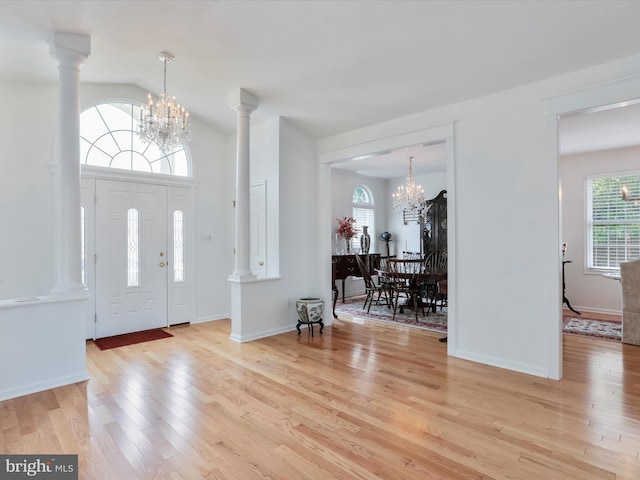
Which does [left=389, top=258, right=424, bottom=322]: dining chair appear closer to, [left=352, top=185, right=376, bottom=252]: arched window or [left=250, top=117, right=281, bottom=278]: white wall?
[left=250, top=117, right=281, bottom=278]: white wall

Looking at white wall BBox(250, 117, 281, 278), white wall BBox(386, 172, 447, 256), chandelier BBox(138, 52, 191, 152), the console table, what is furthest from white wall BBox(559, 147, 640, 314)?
chandelier BBox(138, 52, 191, 152)

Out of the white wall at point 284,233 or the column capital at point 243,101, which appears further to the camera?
the white wall at point 284,233

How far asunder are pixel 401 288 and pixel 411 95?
2952 mm

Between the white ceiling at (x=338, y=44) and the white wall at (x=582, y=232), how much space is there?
3777mm

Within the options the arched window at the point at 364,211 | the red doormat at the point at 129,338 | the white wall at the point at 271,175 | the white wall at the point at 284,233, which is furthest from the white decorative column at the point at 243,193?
the arched window at the point at 364,211

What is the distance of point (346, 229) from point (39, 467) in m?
6.27

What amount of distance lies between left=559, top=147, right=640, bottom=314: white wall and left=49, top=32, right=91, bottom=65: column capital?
6.85 meters

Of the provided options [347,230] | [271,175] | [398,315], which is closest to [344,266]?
[347,230]

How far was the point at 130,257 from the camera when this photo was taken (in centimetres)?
498

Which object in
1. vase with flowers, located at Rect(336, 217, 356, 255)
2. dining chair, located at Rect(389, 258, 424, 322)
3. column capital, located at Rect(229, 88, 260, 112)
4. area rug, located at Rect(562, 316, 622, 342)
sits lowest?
area rug, located at Rect(562, 316, 622, 342)

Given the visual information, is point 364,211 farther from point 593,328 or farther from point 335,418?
point 335,418

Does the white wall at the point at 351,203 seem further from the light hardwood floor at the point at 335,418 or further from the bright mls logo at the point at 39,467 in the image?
the bright mls logo at the point at 39,467

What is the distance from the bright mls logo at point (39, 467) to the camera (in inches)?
77.4

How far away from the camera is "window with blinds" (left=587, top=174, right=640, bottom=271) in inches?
232
